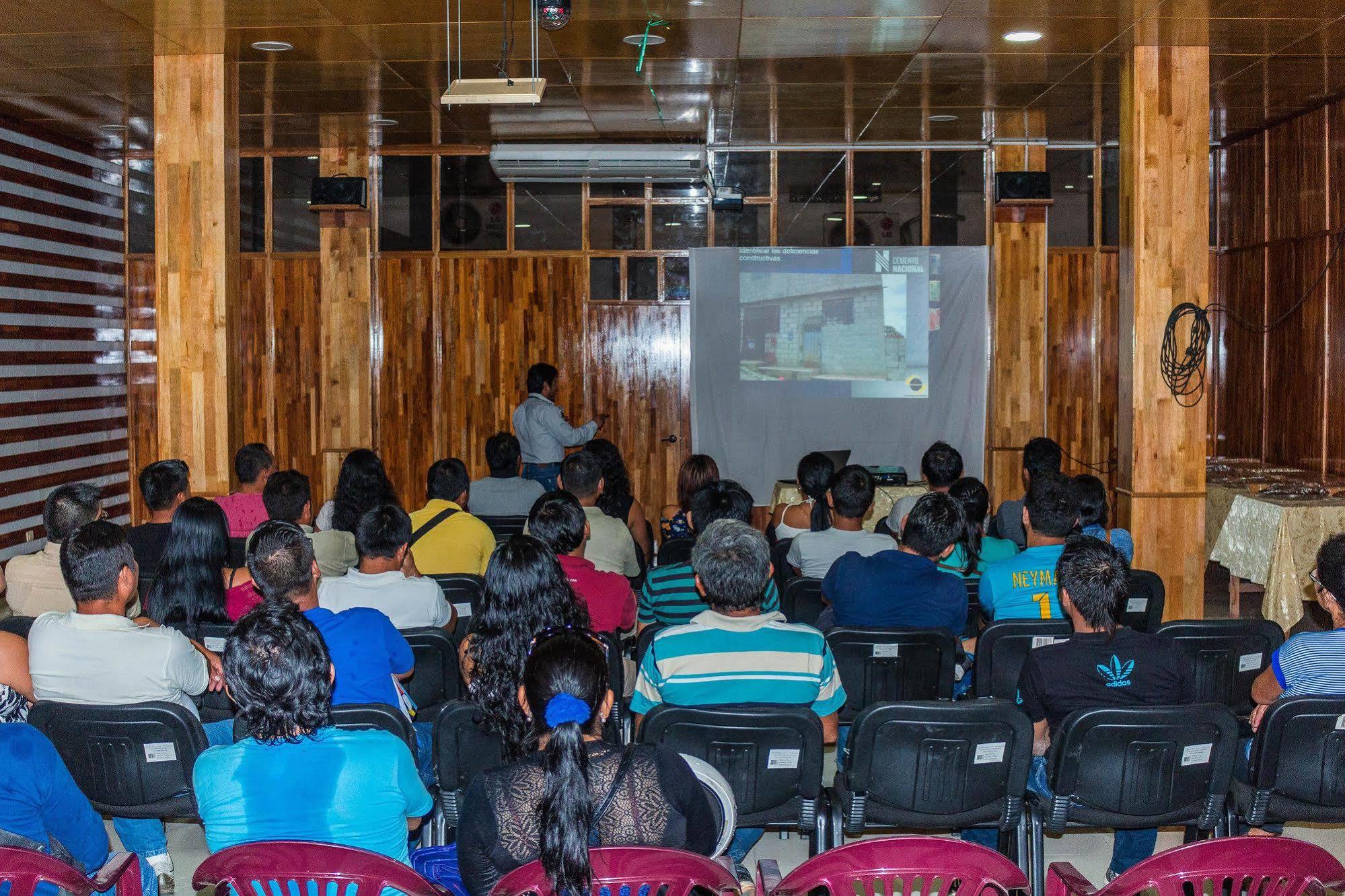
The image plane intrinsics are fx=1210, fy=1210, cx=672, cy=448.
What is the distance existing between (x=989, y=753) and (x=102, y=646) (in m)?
2.31

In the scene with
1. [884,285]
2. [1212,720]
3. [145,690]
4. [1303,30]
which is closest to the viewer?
[1212,720]

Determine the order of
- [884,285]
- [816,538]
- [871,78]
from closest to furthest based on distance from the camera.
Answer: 1. [816,538]
2. [871,78]
3. [884,285]

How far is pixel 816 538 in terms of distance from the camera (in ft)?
16.1

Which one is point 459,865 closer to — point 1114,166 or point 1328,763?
point 1328,763

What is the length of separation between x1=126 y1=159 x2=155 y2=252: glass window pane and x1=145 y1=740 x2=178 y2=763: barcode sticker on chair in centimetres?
840

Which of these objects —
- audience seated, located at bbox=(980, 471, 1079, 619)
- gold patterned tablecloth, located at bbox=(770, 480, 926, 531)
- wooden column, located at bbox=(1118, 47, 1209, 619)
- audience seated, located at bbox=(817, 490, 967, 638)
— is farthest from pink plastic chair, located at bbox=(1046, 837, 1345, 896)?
gold patterned tablecloth, located at bbox=(770, 480, 926, 531)

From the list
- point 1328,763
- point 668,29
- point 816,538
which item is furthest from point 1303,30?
point 1328,763

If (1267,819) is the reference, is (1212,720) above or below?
above

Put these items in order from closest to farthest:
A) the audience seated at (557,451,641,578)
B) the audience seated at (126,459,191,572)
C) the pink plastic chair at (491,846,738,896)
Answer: the pink plastic chair at (491,846,738,896)
the audience seated at (126,459,191,572)
the audience seated at (557,451,641,578)

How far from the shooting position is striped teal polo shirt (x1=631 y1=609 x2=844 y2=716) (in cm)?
316

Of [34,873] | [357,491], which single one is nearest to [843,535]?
[357,491]

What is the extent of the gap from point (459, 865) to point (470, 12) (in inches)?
194

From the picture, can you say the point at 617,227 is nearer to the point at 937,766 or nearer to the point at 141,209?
the point at 141,209

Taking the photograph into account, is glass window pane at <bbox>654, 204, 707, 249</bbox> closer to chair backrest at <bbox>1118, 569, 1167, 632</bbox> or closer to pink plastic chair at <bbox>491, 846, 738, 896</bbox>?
chair backrest at <bbox>1118, 569, 1167, 632</bbox>
